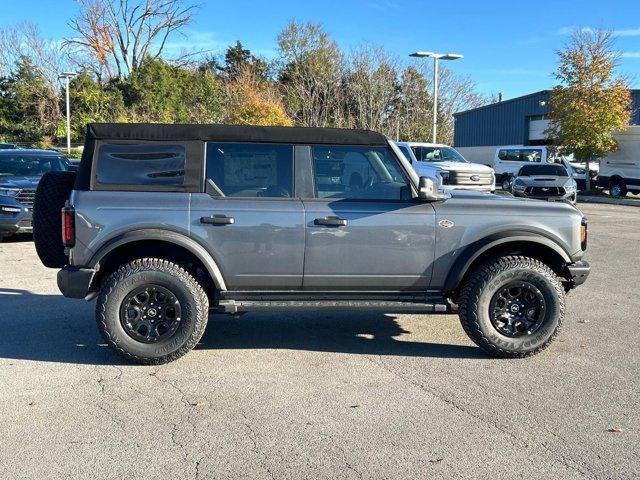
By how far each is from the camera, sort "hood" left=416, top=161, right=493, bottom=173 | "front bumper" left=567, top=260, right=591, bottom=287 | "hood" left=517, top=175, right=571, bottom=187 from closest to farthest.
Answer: "front bumper" left=567, top=260, right=591, bottom=287, "hood" left=416, top=161, right=493, bottom=173, "hood" left=517, top=175, right=571, bottom=187

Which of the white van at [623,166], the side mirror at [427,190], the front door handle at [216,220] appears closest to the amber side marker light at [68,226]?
the front door handle at [216,220]

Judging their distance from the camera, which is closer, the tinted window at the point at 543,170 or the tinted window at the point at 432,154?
the tinted window at the point at 432,154

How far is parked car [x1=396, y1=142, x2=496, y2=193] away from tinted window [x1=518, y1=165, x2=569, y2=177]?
444 centimetres

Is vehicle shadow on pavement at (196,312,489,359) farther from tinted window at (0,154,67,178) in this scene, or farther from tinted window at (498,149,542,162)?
tinted window at (498,149,542,162)

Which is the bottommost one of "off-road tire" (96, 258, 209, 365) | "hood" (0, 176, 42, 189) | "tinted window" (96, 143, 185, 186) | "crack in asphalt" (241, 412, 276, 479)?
"crack in asphalt" (241, 412, 276, 479)

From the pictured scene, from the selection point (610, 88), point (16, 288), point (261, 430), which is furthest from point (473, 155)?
point (261, 430)

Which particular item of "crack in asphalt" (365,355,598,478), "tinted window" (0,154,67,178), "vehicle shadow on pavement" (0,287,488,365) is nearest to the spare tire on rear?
"vehicle shadow on pavement" (0,287,488,365)

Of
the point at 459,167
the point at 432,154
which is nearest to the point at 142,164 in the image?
the point at 459,167

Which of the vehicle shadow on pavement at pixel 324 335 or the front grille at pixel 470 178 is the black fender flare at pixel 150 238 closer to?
the vehicle shadow on pavement at pixel 324 335

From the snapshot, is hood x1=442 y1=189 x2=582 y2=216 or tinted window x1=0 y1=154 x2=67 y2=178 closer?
hood x1=442 y1=189 x2=582 y2=216

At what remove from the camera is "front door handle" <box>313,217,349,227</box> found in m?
4.99

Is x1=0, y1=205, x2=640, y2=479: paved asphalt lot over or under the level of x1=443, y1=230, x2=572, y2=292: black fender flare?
under

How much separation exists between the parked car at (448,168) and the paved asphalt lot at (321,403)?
10.1 meters

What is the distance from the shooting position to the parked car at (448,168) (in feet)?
53.7
